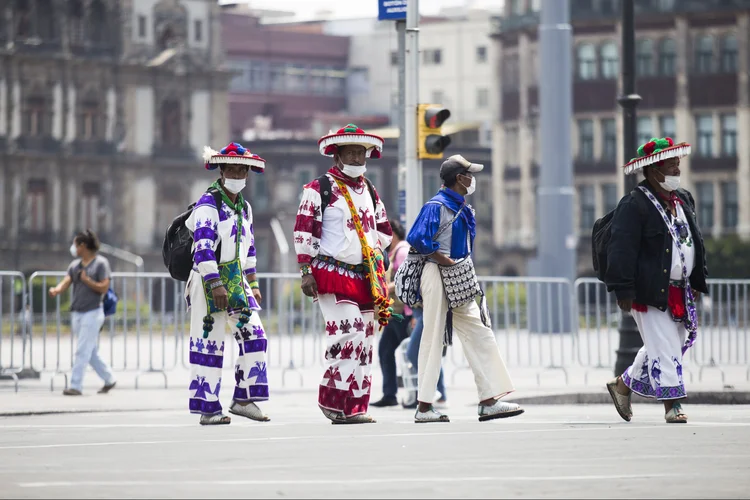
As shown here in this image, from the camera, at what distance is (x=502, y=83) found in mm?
82375

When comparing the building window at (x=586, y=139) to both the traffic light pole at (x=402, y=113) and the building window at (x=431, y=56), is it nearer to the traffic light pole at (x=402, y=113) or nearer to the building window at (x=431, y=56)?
the building window at (x=431, y=56)

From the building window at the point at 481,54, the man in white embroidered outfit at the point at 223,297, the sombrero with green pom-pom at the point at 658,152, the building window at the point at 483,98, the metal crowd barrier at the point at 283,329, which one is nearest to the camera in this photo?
the sombrero with green pom-pom at the point at 658,152

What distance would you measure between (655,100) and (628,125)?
201 ft

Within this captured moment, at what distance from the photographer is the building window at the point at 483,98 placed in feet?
339

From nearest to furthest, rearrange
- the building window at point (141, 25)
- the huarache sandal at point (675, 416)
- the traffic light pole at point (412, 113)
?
1. the huarache sandal at point (675, 416)
2. the traffic light pole at point (412, 113)
3. the building window at point (141, 25)

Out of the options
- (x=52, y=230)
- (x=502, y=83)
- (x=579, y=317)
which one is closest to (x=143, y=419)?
(x=579, y=317)

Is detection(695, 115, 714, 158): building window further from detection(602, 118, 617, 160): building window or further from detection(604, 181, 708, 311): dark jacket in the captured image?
detection(604, 181, 708, 311): dark jacket

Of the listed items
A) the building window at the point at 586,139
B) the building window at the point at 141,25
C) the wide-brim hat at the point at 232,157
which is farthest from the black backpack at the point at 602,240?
the building window at the point at 586,139

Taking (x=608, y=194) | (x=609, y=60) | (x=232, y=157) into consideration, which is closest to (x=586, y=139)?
(x=608, y=194)

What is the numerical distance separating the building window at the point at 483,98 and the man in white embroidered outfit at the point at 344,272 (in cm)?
9187

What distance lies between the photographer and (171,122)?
78.9 m

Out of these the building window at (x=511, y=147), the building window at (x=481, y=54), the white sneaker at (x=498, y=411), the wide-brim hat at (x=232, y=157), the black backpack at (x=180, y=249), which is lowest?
the white sneaker at (x=498, y=411)

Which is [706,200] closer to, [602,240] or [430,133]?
[430,133]

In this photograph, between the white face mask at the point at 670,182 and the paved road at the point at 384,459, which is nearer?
the paved road at the point at 384,459
